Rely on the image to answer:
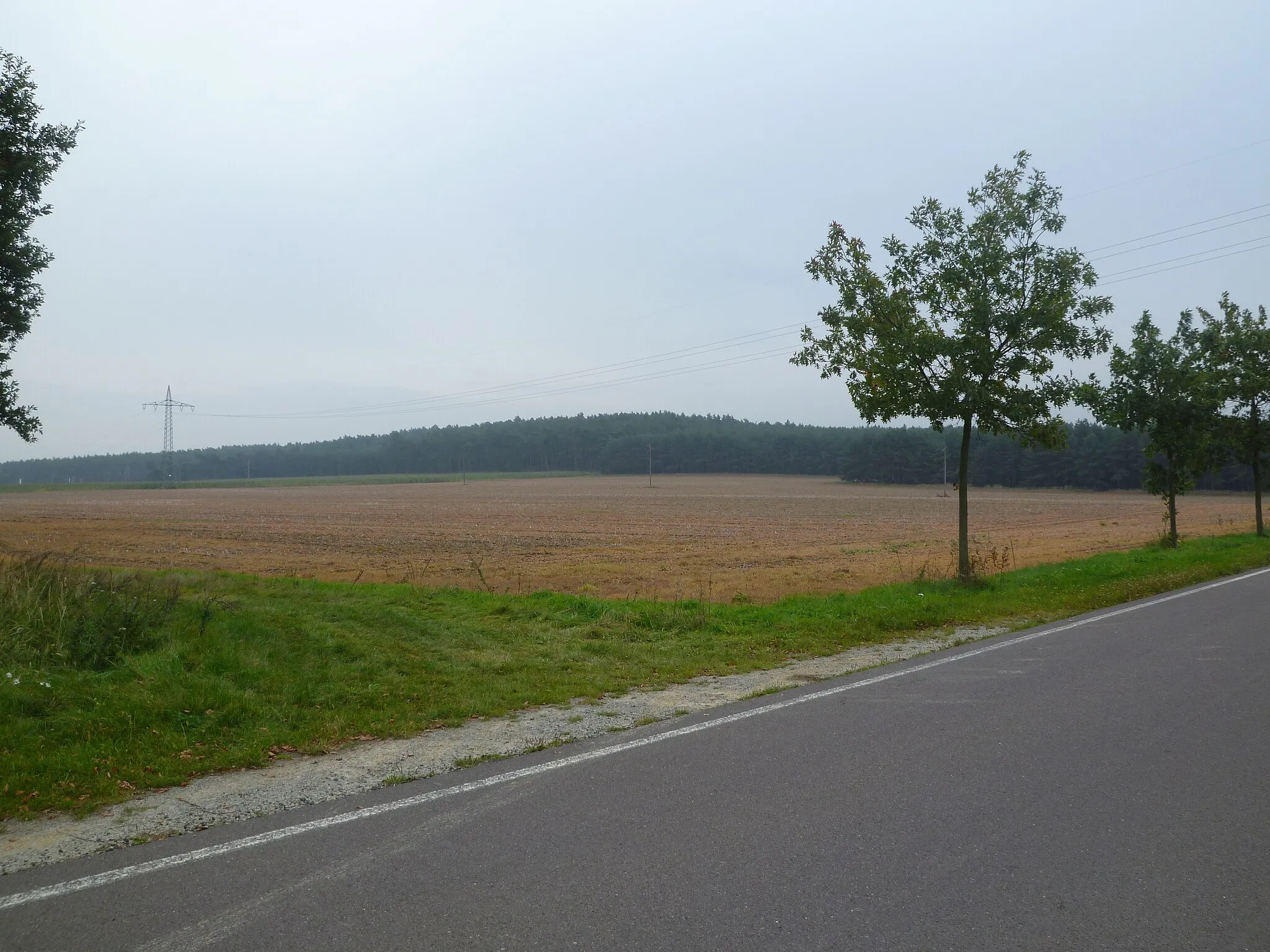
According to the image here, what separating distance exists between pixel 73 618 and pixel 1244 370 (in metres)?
31.3

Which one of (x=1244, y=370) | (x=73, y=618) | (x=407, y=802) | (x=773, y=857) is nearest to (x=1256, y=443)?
(x=1244, y=370)

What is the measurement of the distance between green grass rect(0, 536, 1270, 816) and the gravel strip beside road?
244 millimetres

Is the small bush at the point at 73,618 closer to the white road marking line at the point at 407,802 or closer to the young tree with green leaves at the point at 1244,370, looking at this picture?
the white road marking line at the point at 407,802

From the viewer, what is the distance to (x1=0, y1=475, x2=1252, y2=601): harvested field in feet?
71.4

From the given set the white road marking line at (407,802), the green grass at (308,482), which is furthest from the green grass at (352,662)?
the green grass at (308,482)

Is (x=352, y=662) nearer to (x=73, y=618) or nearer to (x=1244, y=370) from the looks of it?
(x=73, y=618)

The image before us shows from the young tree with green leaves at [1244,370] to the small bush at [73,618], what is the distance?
28.5m

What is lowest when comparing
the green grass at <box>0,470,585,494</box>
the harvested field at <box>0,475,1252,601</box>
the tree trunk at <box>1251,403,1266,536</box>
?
the harvested field at <box>0,475,1252,601</box>

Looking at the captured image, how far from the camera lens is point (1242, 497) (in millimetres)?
90188

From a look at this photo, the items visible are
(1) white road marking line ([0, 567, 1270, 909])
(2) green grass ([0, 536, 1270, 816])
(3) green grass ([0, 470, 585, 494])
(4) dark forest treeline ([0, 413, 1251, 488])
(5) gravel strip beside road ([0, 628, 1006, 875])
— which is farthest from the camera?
(3) green grass ([0, 470, 585, 494])

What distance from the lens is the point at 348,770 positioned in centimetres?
595

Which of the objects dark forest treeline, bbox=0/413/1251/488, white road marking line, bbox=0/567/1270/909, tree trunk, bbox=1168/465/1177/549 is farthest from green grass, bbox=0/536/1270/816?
dark forest treeline, bbox=0/413/1251/488

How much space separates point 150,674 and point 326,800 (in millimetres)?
2990

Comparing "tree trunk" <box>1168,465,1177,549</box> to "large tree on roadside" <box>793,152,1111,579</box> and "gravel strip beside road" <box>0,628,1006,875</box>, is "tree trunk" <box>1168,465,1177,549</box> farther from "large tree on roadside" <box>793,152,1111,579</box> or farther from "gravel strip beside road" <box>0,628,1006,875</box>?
"gravel strip beside road" <box>0,628,1006,875</box>
